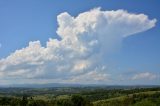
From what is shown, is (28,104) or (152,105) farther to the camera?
(28,104)

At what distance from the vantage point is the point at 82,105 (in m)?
189

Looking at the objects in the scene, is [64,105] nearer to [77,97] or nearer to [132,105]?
[77,97]

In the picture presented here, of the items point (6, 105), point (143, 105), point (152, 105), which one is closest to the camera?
point (152, 105)

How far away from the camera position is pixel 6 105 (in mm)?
194250

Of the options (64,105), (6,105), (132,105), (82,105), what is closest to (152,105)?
(132,105)

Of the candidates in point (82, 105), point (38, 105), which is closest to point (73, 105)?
point (82, 105)

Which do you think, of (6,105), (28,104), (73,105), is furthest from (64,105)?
(6,105)

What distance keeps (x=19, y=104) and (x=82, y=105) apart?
1578 inches

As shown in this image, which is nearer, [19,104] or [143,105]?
[143,105]

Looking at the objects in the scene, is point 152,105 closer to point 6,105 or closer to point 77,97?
point 77,97

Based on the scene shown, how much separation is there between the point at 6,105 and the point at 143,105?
8357 centimetres

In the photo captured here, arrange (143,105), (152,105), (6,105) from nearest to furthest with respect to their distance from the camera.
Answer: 1. (152,105)
2. (143,105)
3. (6,105)

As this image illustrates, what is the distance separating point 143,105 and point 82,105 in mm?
36248

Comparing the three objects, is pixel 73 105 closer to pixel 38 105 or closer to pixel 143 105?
pixel 38 105
